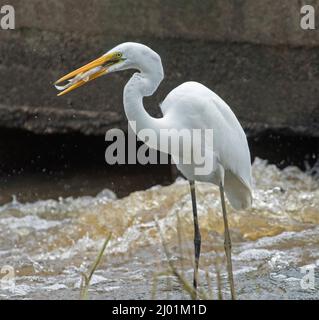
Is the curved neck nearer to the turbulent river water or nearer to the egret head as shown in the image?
the egret head

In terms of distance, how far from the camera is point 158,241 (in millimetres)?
5395

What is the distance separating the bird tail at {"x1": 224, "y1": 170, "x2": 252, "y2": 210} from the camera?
4.28 m

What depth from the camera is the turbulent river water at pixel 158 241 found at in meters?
4.33

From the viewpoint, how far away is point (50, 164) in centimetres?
670

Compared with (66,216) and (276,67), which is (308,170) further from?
(66,216)

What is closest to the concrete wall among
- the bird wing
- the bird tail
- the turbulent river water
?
the turbulent river water

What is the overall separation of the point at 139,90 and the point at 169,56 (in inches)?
104

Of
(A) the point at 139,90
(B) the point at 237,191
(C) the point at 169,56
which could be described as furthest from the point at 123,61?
(C) the point at 169,56

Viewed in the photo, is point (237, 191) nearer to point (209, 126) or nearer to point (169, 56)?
point (209, 126)

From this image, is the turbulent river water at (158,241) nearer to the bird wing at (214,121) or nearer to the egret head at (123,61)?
the bird wing at (214,121)

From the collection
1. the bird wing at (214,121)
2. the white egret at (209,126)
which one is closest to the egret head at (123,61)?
the white egret at (209,126)

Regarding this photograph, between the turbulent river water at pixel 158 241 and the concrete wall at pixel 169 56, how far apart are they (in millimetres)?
522
